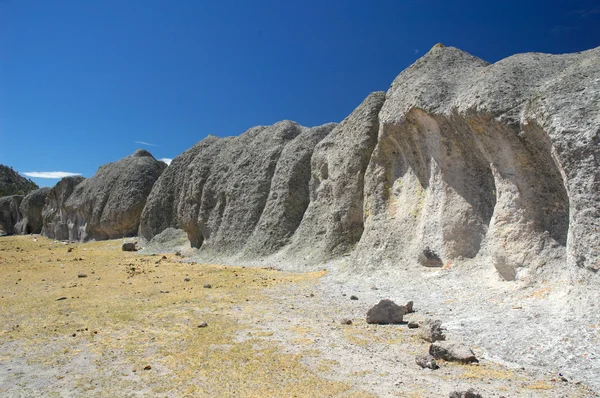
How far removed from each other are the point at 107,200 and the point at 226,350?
35.6 meters

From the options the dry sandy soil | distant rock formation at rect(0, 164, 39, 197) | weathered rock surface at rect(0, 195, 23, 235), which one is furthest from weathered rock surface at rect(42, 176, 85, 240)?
the dry sandy soil

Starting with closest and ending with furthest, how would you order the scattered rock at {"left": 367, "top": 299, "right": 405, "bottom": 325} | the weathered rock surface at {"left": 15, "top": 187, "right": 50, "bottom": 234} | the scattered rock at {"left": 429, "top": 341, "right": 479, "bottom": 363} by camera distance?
1. the scattered rock at {"left": 429, "top": 341, "right": 479, "bottom": 363}
2. the scattered rock at {"left": 367, "top": 299, "right": 405, "bottom": 325}
3. the weathered rock surface at {"left": 15, "top": 187, "right": 50, "bottom": 234}

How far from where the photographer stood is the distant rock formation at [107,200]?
1446 inches

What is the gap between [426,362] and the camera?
5859 millimetres

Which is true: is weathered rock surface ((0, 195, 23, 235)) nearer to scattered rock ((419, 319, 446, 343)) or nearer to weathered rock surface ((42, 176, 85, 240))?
weathered rock surface ((42, 176, 85, 240))

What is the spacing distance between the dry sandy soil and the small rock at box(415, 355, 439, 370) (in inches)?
3.6

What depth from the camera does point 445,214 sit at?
488 inches

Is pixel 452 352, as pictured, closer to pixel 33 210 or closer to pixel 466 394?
pixel 466 394

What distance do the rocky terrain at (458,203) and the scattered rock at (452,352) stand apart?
43 cm

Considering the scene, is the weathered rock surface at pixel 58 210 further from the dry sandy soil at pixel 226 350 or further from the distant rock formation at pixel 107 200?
the dry sandy soil at pixel 226 350

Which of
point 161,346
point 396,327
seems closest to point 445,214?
point 396,327

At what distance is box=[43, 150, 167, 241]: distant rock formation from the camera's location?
3672 cm

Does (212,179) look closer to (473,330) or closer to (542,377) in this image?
(473,330)

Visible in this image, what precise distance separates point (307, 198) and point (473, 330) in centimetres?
1474
